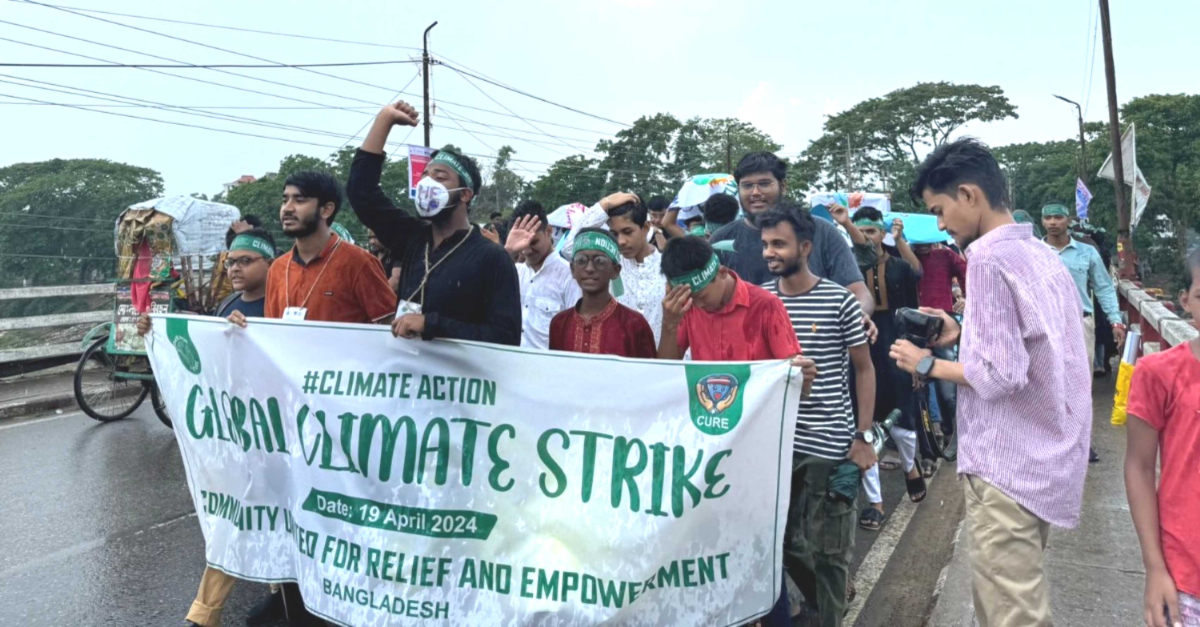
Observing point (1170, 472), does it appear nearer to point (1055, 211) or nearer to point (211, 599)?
point (211, 599)

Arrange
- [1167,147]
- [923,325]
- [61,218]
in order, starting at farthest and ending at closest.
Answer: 1. [61,218]
2. [1167,147]
3. [923,325]

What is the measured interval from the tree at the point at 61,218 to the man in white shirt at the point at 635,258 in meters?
46.1

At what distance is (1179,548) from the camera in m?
2.11

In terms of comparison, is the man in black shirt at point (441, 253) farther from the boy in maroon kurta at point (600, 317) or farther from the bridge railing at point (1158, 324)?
the bridge railing at point (1158, 324)

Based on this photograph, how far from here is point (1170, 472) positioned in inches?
84.4

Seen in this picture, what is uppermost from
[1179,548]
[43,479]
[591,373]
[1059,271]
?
[1059,271]

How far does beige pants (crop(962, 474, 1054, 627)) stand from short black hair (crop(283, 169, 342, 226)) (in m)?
2.92


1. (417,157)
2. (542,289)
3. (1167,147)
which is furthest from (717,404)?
(1167,147)

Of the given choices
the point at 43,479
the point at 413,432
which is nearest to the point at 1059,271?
the point at 413,432

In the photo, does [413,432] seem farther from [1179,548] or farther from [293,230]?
[1179,548]

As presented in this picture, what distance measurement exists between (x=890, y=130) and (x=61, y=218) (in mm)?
49764

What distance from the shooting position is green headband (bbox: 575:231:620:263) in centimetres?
360

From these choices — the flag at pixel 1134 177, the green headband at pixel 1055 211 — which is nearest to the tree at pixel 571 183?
the flag at pixel 1134 177

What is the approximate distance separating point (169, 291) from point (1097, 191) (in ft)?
167
